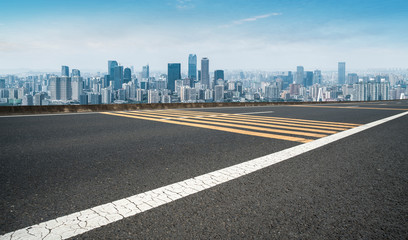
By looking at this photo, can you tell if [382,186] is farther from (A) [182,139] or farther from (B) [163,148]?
(A) [182,139]

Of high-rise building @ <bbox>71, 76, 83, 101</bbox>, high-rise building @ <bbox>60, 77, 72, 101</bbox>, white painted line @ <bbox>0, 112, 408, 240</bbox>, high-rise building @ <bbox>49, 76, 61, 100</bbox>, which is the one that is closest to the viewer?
white painted line @ <bbox>0, 112, 408, 240</bbox>

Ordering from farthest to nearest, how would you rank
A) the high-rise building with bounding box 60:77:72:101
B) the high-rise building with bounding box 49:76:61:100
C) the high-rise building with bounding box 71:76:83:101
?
the high-rise building with bounding box 71:76:83:101, the high-rise building with bounding box 49:76:61:100, the high-rise building with bounding box 60:77:72:101

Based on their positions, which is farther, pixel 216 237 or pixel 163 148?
pixel 163 148

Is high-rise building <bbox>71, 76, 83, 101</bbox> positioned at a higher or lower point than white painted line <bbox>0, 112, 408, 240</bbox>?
higher

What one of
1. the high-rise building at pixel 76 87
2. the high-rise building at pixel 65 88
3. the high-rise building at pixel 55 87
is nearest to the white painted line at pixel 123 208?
the high-rise building at pixel 65 88

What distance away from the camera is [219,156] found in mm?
4309

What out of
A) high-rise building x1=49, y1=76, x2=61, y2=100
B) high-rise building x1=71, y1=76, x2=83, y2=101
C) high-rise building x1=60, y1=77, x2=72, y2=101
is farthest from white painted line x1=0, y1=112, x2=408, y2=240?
high-rise building x1=49, y1=76, x2=61, y2=100

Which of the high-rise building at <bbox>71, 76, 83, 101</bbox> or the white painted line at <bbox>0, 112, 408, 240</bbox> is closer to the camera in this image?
the white painted line at <bbox>0, 112, 408, 240</bbox>

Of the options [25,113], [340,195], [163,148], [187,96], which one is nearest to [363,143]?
[340,195]

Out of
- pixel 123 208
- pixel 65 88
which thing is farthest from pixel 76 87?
pixel 123 208

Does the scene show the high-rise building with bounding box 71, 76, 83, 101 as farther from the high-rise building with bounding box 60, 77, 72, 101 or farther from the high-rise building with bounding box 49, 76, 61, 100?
the high-rise building with bounding box 49, 76, 61, 100

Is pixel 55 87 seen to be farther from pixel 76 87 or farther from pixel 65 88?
pixel 76 87

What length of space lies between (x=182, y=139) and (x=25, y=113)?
31.0ft

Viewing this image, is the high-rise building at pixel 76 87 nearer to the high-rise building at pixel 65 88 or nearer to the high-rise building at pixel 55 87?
the high-rise building at pixel 65 88
